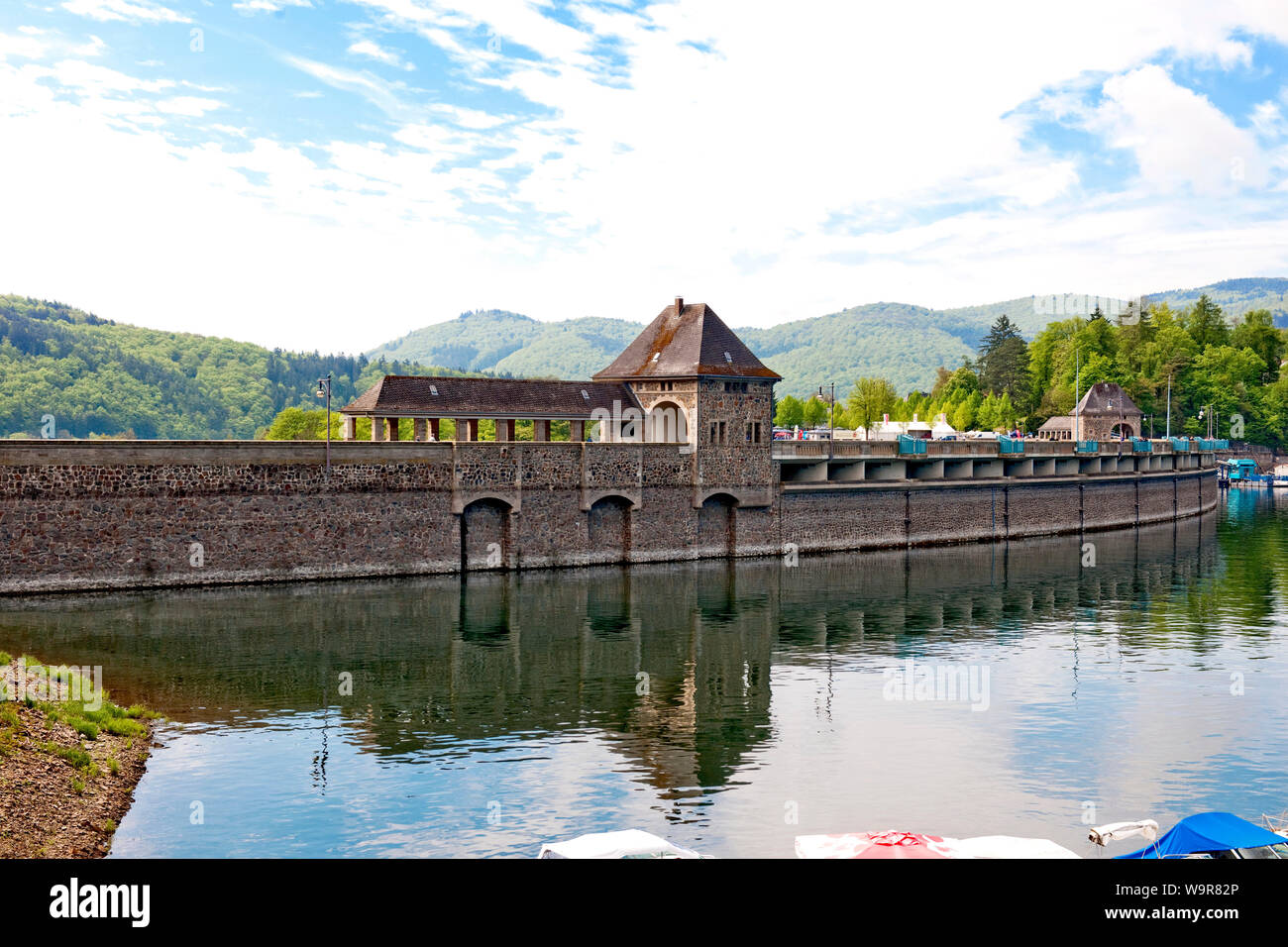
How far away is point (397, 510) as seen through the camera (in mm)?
59125

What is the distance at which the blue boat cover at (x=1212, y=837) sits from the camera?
19281 mm

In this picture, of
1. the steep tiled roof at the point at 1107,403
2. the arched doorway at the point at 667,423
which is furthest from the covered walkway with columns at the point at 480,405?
the steep tiled roof at the point at 1107,403

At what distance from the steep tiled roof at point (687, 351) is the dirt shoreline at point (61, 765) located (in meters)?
44.9

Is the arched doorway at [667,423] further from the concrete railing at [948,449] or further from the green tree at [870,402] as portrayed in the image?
the green tree at [870,402]

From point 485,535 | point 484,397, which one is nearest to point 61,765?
point 485,535

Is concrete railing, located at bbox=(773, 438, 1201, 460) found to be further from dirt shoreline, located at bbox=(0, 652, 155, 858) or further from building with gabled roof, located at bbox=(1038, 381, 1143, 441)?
dirt shoreline, located at bbox=(0, 652, 155, 858)

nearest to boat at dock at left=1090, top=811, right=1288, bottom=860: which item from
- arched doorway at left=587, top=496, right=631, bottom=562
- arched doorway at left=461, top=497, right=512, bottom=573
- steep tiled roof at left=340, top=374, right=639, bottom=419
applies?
arched doorway at left=461, top=497, right=512, bottom=573

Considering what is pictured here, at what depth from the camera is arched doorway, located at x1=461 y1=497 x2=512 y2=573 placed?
6194cm

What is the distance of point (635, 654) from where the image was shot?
43312 millimetres

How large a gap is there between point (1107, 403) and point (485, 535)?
109 meters

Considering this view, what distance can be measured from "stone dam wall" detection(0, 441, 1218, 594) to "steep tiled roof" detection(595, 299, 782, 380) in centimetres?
526
